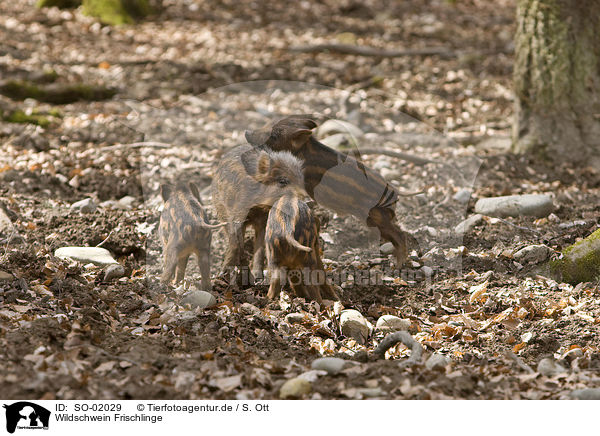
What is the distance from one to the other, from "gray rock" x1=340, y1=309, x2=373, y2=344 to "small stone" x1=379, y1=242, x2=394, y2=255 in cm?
135

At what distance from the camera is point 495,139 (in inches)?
350

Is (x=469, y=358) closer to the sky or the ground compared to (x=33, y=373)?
closer to the ground

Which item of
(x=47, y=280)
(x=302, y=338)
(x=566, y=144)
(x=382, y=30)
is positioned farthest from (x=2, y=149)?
(x=382, y=30)

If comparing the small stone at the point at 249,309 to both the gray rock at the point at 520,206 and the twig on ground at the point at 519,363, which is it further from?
the gray rock at the point at 520,206

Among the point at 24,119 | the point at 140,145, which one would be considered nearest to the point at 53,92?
the point at 24,119

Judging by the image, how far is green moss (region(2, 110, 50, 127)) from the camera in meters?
8.60

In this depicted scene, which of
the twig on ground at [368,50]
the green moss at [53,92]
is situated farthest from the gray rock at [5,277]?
the twig on ground at [368,50]

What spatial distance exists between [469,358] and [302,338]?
1.10 metres

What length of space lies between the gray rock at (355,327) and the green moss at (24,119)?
5.33 m

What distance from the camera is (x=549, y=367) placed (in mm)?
4184

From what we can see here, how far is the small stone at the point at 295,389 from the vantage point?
381 cm

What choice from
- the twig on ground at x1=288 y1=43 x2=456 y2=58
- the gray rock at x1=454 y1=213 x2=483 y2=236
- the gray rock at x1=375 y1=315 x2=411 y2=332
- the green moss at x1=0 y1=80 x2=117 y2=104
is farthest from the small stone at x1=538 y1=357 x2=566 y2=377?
the twig on ground at x1=288 y1=43 x2=456 y2=58

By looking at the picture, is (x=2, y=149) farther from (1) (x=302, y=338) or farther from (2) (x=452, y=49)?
(2) (x=452, y=49)

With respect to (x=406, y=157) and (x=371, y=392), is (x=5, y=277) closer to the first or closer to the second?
(x=371, y=392)
